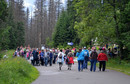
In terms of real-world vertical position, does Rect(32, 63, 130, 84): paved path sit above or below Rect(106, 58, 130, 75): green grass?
above

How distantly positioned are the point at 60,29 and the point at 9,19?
43.6ft

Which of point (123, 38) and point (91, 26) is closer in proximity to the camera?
point (123, 38)

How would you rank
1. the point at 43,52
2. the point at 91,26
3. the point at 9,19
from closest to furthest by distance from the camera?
the point at 43,52
the point at 91,26
the point at 9,19

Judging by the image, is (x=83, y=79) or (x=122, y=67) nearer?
(x=83, y=79)

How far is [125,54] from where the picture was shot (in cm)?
2391

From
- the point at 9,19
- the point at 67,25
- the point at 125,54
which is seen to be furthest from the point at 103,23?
the point at 9,19

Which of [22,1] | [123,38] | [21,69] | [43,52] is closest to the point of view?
[21,69]

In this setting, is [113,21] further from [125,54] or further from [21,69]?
[21,69]

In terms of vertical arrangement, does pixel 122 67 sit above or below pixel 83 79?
below

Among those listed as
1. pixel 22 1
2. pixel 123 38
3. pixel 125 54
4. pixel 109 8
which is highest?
pixel 22 1

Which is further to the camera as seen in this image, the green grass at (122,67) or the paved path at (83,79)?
the green grass at (122,67)

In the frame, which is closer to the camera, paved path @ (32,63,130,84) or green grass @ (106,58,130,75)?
paved path @ (32,63,130,84)

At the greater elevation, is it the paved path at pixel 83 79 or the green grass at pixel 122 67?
the paved path at pixel 83 79

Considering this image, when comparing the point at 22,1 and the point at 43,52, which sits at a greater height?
the point at 22,1
